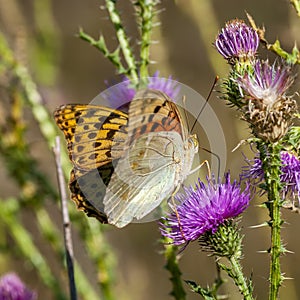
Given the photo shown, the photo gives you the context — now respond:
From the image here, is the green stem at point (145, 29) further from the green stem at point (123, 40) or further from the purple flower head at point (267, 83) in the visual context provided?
the purple flower head at point (267, 83)

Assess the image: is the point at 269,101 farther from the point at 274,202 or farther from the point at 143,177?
the point at 143,177

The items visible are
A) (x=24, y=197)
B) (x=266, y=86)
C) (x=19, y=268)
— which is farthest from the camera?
(x=19, y=268)

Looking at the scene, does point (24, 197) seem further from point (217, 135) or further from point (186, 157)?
point (186, 157)

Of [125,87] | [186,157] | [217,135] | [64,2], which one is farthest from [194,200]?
[64,2]

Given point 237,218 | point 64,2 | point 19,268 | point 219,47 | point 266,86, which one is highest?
point 64,2

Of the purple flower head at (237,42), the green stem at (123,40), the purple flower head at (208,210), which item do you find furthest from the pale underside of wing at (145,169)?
the green stem at (123,40)

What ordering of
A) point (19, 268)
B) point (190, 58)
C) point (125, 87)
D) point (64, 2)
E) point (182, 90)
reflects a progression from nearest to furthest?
point (125, 87) < point (182, 90) < point (19, 268) < point (190, 58) < point (64, 2)

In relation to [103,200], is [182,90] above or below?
above

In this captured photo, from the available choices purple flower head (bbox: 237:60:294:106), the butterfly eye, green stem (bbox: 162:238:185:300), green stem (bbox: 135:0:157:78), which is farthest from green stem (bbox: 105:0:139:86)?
purple flower head (bbox: 237:60:294:106)
